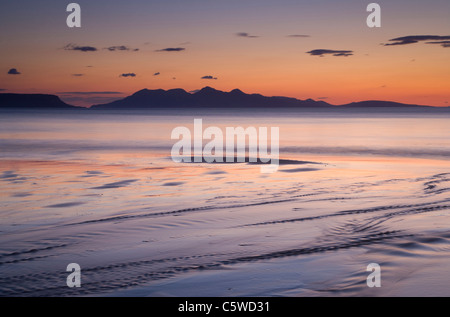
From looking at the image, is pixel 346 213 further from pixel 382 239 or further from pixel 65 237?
pixel 65 237

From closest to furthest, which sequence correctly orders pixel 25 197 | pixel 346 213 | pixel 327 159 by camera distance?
1. pixel 346 213
2. pixel 25 197
3. pixel 327 159

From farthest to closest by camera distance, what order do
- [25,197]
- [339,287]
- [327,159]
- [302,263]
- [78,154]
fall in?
[78,154] → [327,159] → [25,197] → [302,263] → [339,287]

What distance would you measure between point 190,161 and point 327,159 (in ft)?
20.8

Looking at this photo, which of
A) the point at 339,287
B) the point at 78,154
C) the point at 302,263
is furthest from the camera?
the point at 78,154

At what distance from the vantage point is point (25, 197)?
412 inches

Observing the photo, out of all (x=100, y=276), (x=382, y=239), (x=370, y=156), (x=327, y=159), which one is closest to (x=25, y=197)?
(x=100, y=276)

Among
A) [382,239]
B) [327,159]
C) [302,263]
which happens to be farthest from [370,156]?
[302,263]

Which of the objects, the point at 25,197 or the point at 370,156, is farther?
the point at 370,156

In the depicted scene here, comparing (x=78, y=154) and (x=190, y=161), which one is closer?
(x=190, y=161)
